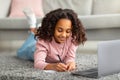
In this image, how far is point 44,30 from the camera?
1392 millimetres

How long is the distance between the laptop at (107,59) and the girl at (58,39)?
0.71 ft

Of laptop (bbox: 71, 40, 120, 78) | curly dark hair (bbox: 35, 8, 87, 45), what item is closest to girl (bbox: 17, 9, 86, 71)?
curly dark hair (bbox: 35, 8, 87, 45)

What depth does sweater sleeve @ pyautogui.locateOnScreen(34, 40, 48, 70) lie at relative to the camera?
1.30 metres

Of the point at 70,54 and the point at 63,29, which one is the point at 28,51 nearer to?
the point at 70,54

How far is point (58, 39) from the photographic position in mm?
1363

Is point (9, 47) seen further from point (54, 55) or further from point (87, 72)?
point (87, 72)

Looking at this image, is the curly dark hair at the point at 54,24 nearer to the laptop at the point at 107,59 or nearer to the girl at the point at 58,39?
the girl at the point at 58,39

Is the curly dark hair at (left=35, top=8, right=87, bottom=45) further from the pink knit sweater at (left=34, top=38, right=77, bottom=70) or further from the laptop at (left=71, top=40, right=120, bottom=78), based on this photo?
the laptop at (left=71, top=40, right=120, bottom=78)

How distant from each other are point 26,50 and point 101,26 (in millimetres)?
729

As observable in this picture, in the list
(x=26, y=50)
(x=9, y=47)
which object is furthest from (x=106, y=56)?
(x=9, y=47)

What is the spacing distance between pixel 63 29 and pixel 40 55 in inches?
6.1

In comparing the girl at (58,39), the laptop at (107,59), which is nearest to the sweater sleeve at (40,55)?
the girl at (58,39)

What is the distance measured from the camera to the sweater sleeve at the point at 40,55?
130 centimetres

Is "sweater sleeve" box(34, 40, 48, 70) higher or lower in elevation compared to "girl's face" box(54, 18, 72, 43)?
lower
